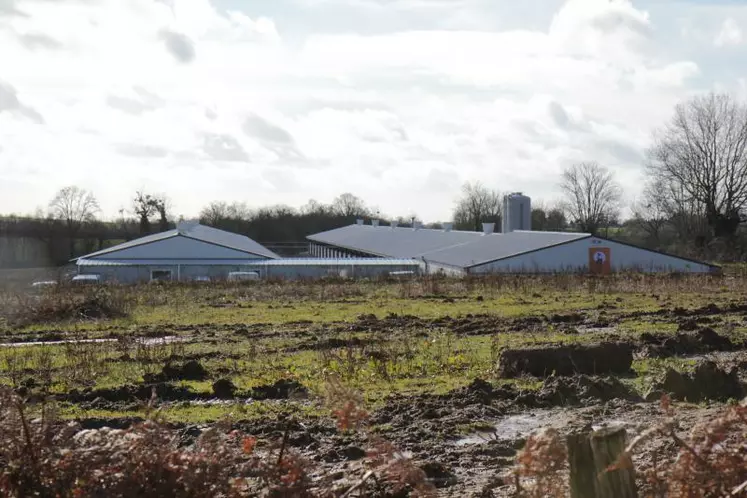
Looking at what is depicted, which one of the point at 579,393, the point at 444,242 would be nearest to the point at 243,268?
the point at 444,242

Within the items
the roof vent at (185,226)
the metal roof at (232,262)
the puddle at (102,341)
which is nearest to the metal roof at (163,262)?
the metal roof at (232,262)

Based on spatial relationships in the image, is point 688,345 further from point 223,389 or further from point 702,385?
point 223,389

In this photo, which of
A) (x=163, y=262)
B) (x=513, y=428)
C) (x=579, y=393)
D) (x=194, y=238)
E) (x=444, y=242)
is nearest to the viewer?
(x=513, y=428)

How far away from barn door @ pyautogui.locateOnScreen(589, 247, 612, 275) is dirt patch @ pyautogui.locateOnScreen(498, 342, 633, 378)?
3514 cm

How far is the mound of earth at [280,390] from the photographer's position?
1213cm

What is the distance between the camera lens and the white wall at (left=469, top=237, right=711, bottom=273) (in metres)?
47.1

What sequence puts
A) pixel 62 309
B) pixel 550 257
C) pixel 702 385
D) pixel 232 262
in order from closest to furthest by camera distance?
pixel 702 385
pixel 62 309
pixel 550 257
pixel 232 262

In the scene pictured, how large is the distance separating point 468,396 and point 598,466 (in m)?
6.64

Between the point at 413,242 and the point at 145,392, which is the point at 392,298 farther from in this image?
the point at 413,242

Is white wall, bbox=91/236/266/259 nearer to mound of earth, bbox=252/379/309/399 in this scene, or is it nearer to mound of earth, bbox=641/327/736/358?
mound of earth, bbox=641/327/736/358

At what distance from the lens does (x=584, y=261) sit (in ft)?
157

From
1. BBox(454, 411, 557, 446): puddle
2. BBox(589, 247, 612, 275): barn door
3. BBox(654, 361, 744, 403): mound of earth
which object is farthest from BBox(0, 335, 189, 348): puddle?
BBox(589, 247, 612, 275): barn door

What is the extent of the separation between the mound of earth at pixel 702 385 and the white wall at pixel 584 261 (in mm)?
35096

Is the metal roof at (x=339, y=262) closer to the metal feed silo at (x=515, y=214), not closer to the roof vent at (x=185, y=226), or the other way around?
the roof vent at (x=185, y=226)
